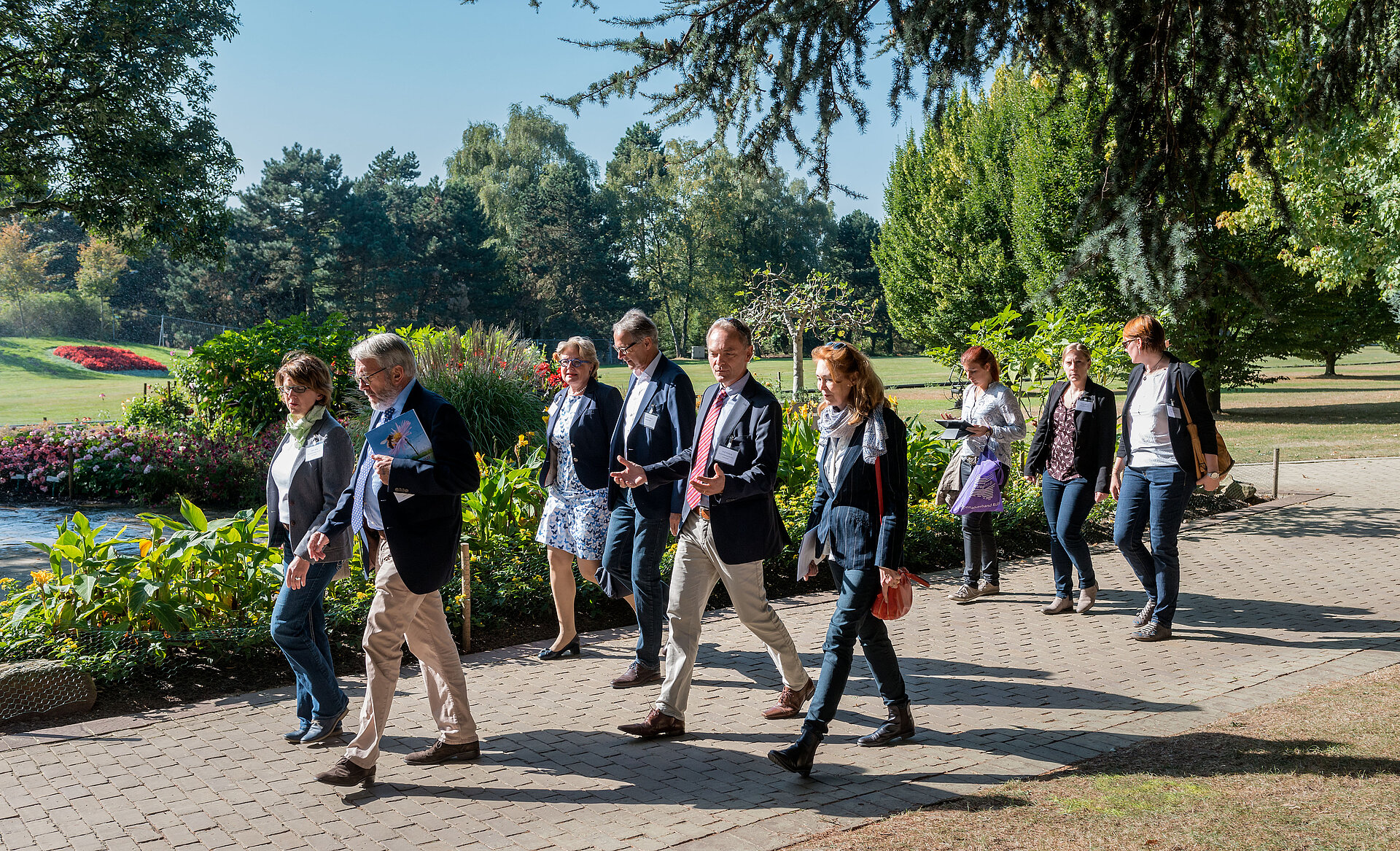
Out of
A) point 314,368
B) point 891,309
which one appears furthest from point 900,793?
point 891,309

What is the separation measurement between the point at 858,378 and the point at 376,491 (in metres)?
2.02

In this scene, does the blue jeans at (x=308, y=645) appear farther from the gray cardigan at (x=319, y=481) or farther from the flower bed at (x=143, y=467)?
the flower bed at (x=143, y=467)

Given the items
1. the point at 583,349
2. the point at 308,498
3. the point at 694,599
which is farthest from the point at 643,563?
the point at 308,498

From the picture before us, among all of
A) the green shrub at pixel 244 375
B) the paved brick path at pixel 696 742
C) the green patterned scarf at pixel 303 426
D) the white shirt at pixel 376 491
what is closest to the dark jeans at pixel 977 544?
the paved brick path at pixel 696 742

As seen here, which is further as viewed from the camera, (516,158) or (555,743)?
(516,158)

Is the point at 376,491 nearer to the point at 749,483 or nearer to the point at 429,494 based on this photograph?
the point at 429,494

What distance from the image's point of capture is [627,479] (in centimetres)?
472

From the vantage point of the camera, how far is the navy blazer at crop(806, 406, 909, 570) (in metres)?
4.14

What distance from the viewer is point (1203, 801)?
3.75 metres

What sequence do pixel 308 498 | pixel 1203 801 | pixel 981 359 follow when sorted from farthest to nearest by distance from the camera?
pixel 981 359 < pixel 308 498 < pixel 1203 801

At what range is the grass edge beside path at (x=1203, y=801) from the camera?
11.3 feet

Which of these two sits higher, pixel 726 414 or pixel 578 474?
pixel 726 414

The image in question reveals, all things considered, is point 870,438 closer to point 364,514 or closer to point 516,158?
point 364,514

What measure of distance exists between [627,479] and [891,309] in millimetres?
34005
